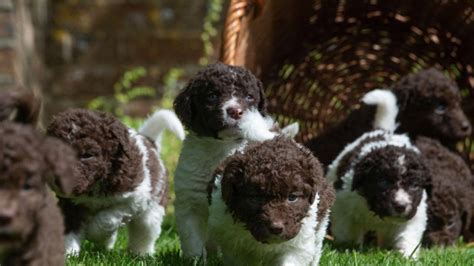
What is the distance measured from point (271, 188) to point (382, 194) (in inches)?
62.3

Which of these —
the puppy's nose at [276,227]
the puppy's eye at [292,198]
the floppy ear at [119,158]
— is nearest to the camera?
the puppy's nose at [276,227]

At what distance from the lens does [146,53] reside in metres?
10.3

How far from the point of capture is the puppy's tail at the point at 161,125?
18.2ft

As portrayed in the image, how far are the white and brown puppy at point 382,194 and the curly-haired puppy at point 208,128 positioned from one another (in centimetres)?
88

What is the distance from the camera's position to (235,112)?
4.64 metres

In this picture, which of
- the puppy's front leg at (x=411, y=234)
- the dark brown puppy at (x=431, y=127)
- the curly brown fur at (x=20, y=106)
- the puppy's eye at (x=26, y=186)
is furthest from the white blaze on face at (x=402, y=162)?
the puppy's eye at (x=26, y=186)

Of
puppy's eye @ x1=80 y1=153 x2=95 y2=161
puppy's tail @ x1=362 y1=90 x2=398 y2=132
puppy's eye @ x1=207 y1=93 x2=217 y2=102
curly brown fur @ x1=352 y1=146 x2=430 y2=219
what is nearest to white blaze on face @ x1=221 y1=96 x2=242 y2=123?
puppy's eye @ x1=207 y1=93 x2=217 y2=102

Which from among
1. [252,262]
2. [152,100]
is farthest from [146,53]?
[252,262]

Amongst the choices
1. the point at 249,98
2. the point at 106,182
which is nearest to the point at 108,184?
the point at 106,182

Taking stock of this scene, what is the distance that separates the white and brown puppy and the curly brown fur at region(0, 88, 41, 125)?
2.68m

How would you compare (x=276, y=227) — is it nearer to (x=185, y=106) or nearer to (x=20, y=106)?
(x=185, y=106)

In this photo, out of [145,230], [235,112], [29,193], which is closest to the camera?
[29,193]

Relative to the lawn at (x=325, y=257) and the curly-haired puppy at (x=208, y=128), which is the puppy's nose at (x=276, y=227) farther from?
the curly-haired puppy at (x=208, y=128)

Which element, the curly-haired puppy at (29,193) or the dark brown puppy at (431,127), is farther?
the dark brown puppy at (431,127)
